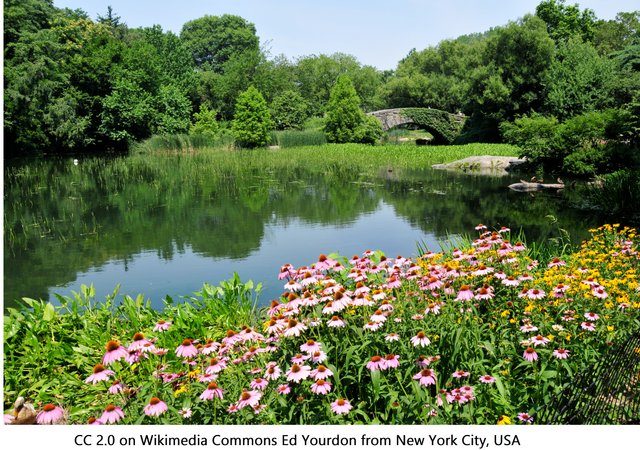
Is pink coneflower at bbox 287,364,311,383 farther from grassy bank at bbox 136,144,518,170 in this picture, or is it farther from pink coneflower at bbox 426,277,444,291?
grassy bank at bbox 136,144,518,170

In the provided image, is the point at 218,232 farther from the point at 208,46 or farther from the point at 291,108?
the point at 208,46

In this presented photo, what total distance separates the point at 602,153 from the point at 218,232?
11.6 m

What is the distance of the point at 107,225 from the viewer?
37.1 feet

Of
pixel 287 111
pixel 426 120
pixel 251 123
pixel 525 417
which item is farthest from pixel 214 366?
pixel 287 111

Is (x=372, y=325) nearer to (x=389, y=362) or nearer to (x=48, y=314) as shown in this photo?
(x=389, y=362)

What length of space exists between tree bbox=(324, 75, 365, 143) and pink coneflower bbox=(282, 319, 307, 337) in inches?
1217

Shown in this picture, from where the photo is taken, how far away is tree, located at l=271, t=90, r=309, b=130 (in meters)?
36.5

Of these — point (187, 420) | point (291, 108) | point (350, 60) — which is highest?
point (350, 60)

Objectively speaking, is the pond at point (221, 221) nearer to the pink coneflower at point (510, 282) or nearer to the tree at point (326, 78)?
the pink coneflower at point (510, 282)

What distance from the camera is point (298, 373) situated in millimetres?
2875

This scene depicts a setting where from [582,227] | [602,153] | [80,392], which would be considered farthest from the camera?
[602,153]

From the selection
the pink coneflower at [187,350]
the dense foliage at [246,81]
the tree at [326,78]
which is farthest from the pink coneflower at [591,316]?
the tree at [326,78]

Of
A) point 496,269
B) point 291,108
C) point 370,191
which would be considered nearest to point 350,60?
point 291,108

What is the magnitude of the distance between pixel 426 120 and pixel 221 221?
26.8 m
